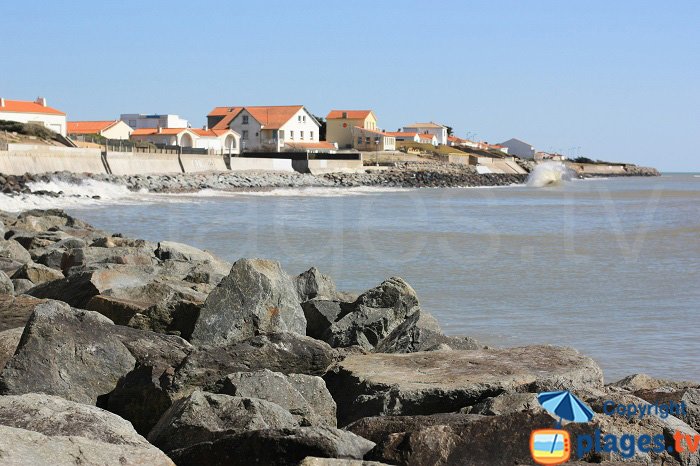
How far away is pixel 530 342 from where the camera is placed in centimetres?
896

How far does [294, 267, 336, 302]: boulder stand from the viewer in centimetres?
819

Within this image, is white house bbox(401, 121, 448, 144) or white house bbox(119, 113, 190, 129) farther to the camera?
white house bbox(401, 121, 448, 144)

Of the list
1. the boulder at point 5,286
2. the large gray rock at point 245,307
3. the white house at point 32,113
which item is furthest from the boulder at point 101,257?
the white house at point 32,113

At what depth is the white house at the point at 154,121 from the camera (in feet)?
287

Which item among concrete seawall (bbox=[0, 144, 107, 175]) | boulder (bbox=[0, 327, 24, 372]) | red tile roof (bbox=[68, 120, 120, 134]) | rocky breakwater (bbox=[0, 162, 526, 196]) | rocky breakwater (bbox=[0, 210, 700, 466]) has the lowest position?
rocky breakwater (bbox=[0, 162, 526, 196])

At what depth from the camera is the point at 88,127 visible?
78750mm

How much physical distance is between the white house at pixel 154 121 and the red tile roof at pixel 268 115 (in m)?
3.76

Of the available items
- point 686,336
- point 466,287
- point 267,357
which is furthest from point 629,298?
point 267,357

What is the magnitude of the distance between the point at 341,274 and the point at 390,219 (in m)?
16.6

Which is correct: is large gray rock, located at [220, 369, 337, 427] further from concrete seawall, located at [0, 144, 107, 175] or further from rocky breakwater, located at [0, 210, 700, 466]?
concrete seawall, located at [0, 144, 107, 175]

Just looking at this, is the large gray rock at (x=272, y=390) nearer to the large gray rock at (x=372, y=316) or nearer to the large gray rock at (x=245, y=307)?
the large gray rock at (x=245, y=307)

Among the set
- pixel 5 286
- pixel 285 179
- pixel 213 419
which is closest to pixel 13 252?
pixel 5 286

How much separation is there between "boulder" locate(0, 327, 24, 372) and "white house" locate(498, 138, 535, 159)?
14938 cm

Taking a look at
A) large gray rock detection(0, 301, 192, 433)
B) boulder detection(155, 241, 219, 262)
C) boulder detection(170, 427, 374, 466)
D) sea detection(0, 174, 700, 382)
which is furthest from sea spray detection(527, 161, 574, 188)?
boulder detection(170, 427, 374, 466)
